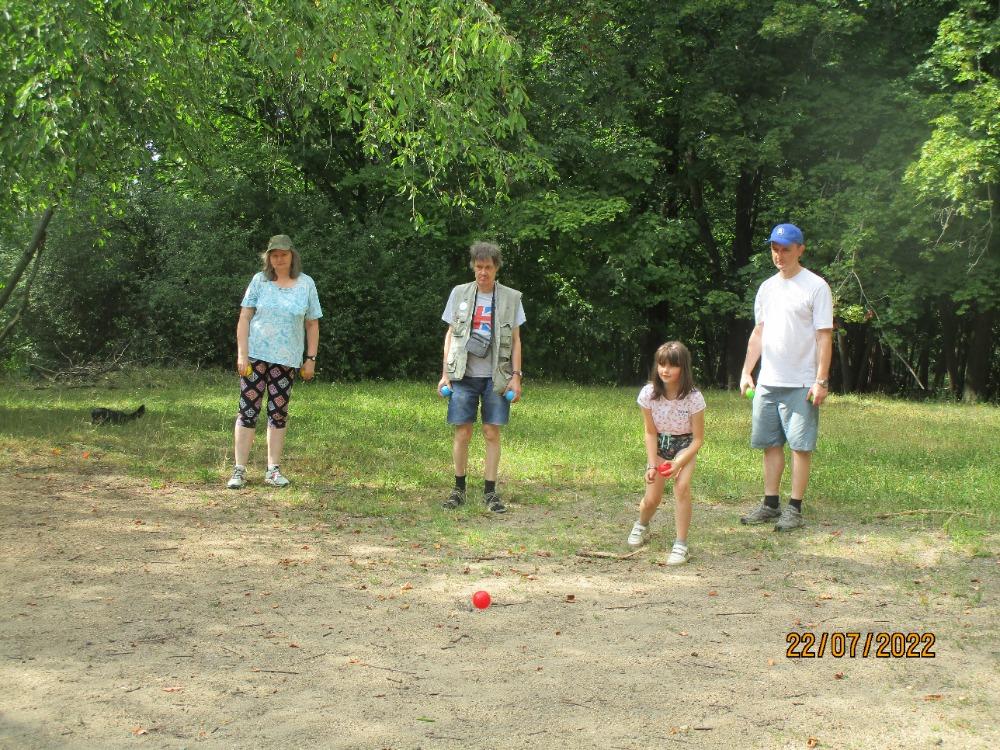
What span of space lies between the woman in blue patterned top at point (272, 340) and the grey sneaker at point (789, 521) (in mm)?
3604

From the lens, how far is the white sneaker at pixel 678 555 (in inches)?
238

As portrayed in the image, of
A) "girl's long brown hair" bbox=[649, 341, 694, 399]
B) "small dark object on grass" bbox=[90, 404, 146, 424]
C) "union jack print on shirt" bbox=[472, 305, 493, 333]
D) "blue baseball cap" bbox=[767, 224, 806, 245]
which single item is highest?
"blue baseball cap" bbox=[767, 224, 806, 245]

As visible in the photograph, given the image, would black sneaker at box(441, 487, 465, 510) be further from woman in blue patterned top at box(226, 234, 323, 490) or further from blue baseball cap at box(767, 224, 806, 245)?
blue baseball cap at box(767, 224, 806, 245)

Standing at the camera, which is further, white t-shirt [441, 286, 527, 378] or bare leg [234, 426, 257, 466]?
bare leg [234, 426, 257, 466]

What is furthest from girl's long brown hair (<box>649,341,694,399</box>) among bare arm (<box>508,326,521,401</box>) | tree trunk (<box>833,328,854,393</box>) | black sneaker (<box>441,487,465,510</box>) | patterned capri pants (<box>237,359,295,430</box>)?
tree trunk (<box>833,328,854,393</box>)

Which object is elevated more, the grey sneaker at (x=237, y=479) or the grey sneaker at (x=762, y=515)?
the grey sneaker at (x=762, y=515)

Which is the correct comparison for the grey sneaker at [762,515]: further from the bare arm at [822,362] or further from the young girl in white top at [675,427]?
the young girl in white top at [675,427]

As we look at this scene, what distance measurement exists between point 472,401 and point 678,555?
6.96 feet

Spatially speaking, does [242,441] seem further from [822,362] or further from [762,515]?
[822,362]

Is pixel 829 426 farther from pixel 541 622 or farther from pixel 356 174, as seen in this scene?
pixel 356 174

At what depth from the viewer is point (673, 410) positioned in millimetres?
6113

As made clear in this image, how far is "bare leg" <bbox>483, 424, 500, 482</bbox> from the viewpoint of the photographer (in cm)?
754
